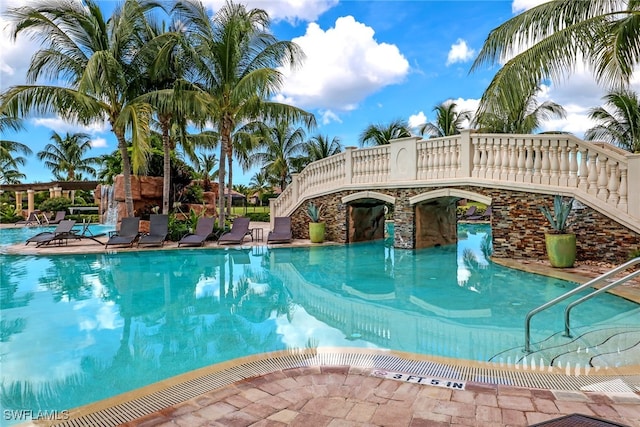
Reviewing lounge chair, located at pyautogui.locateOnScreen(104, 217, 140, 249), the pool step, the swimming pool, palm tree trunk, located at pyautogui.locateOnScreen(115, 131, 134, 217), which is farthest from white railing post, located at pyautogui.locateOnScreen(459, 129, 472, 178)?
palm tree trunk, located at pyautogui.locateOnScreen(115, 131, 134, 217)

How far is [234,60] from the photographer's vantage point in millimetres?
14438

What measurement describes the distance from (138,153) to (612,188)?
44.9ft

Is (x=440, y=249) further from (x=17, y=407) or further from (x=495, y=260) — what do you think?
(x=17, y=407)

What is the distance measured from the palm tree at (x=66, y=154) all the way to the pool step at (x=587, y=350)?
4763cm

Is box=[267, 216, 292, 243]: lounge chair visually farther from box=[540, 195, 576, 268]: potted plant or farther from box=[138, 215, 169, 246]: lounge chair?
box=[540, 195, 576, 268]: potted plant

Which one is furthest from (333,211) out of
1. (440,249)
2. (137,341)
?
(137,341)

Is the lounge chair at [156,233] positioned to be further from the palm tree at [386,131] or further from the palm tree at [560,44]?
the palm tree at [386,131]

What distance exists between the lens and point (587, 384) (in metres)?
3.27

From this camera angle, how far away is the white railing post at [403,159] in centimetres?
1270

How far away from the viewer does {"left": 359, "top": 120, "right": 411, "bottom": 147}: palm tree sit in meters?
25.1

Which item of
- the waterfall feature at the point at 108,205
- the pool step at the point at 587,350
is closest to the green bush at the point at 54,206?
the waterfall feature at the point at 108,205

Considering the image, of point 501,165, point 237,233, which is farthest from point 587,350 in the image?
point 237,233

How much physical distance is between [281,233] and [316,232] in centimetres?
136

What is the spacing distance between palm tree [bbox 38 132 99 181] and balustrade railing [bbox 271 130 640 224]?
37.9 meters
